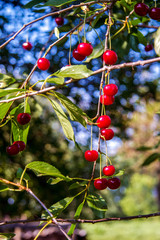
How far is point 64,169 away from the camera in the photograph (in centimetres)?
203

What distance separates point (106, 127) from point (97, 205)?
20 centimetres

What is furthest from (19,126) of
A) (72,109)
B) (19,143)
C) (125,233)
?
(125,233)

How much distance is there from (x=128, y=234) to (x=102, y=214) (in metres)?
9.08

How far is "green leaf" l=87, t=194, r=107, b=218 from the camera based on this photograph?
0.68 m

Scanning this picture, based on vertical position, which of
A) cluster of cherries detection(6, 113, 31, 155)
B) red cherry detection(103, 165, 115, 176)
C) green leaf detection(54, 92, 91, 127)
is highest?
green leaf detection(54, 92, 91, 127)

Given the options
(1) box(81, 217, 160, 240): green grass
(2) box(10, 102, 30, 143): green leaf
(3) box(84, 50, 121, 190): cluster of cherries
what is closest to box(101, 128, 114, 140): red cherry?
(3) box(84, 50, 121, 190): cluster of cherries

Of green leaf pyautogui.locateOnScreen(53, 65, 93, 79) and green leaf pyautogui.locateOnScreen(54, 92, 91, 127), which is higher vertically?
green leaf pyautogui.locateOnScreen(53, 65, 93, 79)

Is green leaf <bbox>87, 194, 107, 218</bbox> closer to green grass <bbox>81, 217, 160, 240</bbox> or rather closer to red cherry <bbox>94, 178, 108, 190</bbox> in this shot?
red cherry <bbox>94, 178, 108, 190</bbox>

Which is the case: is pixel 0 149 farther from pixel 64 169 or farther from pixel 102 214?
pixel 102 214

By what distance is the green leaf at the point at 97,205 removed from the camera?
68 centimetres

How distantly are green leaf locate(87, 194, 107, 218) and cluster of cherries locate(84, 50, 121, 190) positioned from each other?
0.10 feet

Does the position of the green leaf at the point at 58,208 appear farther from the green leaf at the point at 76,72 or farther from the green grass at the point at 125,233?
the green grass at the point at 125,233

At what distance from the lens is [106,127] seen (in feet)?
2.31

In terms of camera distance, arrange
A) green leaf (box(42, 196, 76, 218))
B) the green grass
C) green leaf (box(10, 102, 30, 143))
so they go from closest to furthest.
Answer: green leaf (box(42, 196, 76, 218)) < green leaf (box(10, 102, 30, 143)) < the green grass
